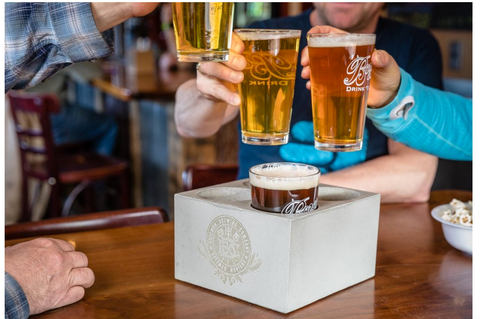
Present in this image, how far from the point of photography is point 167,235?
154cm

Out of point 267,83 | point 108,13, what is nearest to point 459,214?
point 267,83

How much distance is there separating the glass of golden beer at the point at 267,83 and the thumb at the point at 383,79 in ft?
0.63

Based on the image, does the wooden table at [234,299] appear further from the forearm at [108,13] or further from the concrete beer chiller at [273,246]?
the forearm at [108,13]

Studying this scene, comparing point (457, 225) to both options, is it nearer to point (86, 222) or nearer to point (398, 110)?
point (398, 110)

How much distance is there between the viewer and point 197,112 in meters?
2.10

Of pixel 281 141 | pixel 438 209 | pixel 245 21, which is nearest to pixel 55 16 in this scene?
pixel 281 141

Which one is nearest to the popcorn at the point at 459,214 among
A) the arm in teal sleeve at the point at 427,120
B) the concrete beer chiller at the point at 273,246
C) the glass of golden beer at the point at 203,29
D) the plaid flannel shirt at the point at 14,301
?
the arm in teal sleeve at the point at 427,120

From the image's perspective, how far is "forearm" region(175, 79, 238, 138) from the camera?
2057 mm

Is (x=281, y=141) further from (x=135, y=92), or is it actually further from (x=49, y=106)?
(x=135, y=92)

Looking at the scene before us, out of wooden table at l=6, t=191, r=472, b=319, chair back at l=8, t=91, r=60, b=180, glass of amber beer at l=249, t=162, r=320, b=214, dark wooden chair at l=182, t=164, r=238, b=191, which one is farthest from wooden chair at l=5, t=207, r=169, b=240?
chair back at l=8, t=91, r=60, b=180

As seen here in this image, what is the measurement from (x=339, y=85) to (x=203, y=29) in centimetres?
28

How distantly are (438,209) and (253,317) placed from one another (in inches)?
26.9

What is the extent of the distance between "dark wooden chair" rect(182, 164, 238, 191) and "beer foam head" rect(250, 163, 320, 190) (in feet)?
3.63

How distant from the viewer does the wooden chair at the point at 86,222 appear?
161 cm
